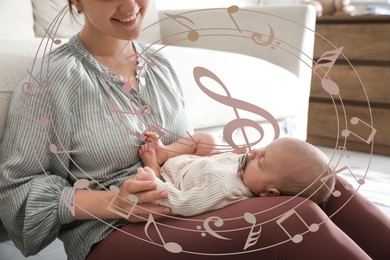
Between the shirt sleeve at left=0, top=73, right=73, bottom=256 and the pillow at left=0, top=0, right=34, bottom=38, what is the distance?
48cm

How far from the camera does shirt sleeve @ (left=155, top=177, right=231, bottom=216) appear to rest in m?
0.55

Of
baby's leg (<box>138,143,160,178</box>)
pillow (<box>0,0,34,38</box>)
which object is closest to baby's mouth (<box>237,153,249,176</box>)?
baby's leg (<box>138,143,160,178</box>)

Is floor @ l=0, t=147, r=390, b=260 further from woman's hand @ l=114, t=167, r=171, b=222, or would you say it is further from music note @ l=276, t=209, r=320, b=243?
woman's hand @ l=114, t=167, r=171, b=222

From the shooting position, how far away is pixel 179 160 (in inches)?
24.3

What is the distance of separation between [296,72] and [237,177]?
630 mm

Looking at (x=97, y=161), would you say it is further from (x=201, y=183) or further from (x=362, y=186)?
(x=362, y=186)

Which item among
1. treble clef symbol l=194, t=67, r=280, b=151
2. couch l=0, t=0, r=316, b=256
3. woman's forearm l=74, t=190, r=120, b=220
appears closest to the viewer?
treble clef symbol l=194, t=67, r=280, b=151

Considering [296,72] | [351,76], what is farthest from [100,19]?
[351,76]

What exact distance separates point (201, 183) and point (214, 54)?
0.33 m

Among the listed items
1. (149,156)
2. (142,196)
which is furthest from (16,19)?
(142,196)

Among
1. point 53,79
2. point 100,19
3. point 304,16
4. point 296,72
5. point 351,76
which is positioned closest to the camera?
point 100,19

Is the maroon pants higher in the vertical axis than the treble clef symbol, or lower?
lower

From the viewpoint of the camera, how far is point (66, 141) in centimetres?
64

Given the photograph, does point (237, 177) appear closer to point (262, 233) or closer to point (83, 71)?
point (262, 233)
